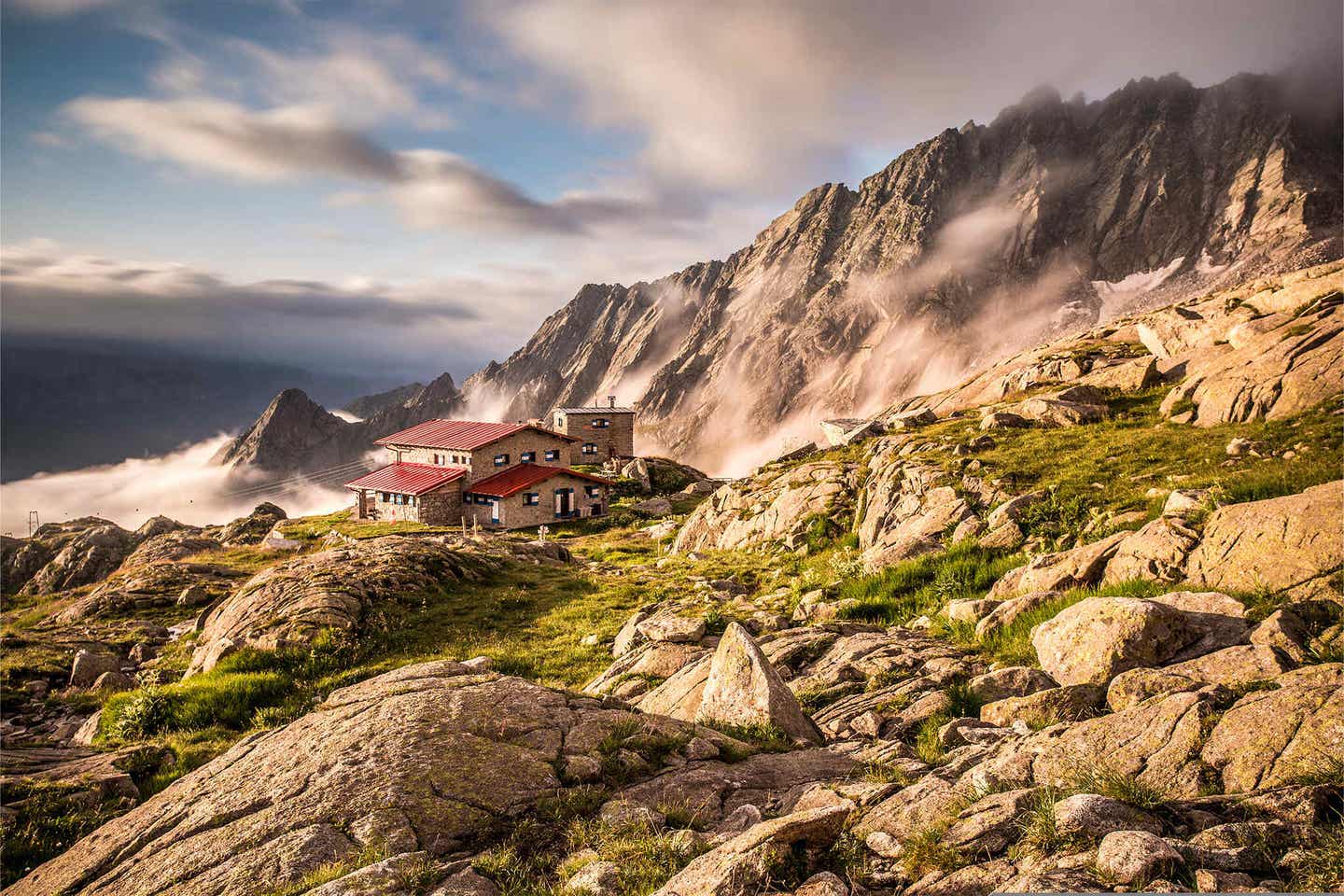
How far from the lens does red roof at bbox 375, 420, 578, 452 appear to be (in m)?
74.4

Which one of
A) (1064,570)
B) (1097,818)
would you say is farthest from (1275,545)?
(1097,818)

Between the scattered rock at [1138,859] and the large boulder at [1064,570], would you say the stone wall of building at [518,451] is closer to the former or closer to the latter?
the large boulder at [1064,570]

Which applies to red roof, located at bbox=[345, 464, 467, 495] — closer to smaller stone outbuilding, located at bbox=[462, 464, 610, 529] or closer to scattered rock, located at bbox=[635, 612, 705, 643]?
smaller stone outbuilding, located at bbox=[462, 464, 610, 529]

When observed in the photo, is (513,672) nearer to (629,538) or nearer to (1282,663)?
(1282,663)

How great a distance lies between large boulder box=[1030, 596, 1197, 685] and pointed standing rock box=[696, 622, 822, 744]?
4.25 metres

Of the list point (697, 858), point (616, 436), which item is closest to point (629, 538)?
point (697, 858)

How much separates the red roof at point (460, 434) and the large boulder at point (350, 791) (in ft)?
217

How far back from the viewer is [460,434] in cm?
7812

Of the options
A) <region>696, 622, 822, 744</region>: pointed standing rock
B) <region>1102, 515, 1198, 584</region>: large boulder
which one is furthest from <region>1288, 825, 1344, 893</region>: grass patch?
<region>1102, 515, 1198, 584</region>: large boulder

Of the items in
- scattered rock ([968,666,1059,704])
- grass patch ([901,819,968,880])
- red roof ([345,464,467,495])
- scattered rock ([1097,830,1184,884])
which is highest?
red roof ([345,464,467,495])

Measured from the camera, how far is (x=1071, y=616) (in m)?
10.4

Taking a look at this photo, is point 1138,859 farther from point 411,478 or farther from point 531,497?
point 411,478

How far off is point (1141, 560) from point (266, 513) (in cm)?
10693

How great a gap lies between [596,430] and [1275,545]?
96.9m
